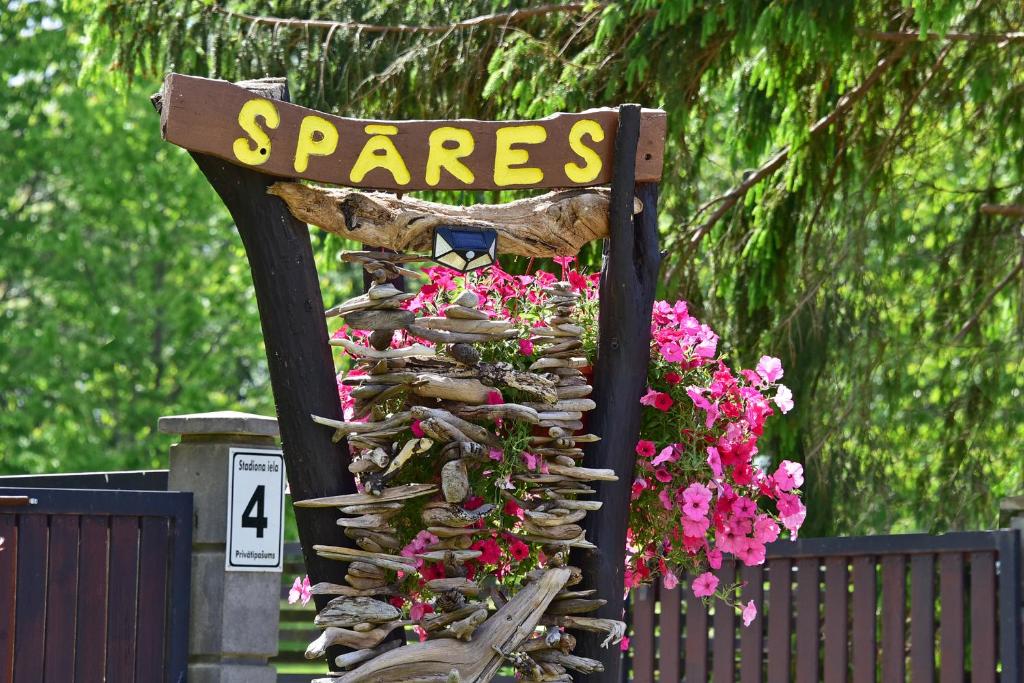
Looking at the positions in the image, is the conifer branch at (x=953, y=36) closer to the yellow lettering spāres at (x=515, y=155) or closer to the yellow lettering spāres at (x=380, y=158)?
the yellow lettering spāres at (x=515, y=155)

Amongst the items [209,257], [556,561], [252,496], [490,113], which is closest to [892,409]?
[490,113]

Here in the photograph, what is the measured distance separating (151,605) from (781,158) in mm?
3847

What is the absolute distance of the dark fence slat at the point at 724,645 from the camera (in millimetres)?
6402

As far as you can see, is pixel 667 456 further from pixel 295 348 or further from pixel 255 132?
pixel 255 132

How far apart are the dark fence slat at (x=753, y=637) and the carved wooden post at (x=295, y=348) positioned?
10.5 ft

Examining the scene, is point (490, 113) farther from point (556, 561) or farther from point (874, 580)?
point (556, 561)

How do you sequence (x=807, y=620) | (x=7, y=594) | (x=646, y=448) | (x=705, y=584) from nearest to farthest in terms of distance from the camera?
(x=646, y=448) < (x=705, y=584) < (x=7, y=594) < (x=807, y=620)

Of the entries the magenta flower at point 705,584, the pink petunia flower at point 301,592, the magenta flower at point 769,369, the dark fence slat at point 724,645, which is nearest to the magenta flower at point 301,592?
the pink petunia flower at point 301,592

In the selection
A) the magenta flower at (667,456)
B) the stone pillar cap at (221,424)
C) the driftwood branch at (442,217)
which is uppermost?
the driftwood branch at (442,217)

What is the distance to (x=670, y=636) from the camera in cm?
669

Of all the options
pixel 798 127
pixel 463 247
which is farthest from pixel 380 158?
pixel 798 127

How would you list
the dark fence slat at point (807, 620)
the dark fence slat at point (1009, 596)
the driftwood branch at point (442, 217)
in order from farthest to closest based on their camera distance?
the dark fence slat at point (807, 620) < the dark fence slat at point (1009, 596) < the driftwood branch at point (442, 217)

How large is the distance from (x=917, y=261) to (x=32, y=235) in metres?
10.2

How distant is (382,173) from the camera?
351 cm
